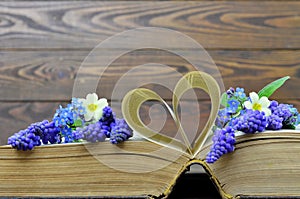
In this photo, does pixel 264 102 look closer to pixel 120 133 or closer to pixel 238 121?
pixel 238 121

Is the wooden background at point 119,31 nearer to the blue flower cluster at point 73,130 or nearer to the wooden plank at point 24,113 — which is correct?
the wooden plank at point 24,113

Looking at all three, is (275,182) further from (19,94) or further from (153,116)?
(19,94)

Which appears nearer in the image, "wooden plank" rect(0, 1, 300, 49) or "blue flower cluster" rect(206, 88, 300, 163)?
"blue flower cluster" rect(206, 88, 300, 163)

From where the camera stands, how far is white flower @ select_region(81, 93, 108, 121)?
61cm

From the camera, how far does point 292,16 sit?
1248 millimetres

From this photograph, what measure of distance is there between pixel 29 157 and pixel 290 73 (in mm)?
844

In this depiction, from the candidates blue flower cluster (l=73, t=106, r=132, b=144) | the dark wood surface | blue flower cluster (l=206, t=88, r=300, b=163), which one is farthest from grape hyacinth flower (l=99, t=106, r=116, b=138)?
the dark wood surface

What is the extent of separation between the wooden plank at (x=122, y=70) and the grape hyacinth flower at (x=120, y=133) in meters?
0.63

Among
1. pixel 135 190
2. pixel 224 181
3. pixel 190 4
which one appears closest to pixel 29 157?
pixel 135 190

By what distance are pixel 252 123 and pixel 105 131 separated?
7.4 inches

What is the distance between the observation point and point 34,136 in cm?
60

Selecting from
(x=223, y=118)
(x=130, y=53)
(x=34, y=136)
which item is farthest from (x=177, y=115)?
(x=130, y=53)

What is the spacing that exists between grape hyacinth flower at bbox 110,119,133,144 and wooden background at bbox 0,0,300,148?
0.63 m

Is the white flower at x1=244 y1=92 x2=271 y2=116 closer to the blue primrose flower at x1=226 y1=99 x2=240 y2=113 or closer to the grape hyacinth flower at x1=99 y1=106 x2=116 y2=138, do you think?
A: the blue primrose flower at x1=226 y1=99 x2=240 y2=113
